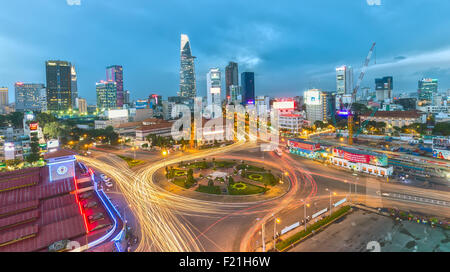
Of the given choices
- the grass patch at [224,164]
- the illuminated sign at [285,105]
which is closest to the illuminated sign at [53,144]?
the grass patch at [224,164]

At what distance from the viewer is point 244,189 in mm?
28188

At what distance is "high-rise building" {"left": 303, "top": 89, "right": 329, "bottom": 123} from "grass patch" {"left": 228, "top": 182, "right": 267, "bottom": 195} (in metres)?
69.7

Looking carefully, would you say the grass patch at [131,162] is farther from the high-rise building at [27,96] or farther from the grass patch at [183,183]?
the high-rise building at [27,96]

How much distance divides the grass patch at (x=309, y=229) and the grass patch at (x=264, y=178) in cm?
886

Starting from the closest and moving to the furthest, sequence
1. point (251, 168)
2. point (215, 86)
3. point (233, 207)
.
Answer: point (233, 207)
point (251, 168)
point (215, 86)

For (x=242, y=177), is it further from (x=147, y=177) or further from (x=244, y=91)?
(x=244, y=91)

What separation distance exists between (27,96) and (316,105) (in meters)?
173

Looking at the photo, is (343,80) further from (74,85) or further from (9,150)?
(74,85)

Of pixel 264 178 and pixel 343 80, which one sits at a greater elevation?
pixel 343 80

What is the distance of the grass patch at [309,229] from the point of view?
17.3 metres

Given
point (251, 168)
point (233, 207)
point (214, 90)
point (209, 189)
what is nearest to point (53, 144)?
point (209, 189)

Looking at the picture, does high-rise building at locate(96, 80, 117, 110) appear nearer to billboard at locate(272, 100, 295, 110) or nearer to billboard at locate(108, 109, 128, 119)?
billboard at locate(108, 109, 128, 119)
